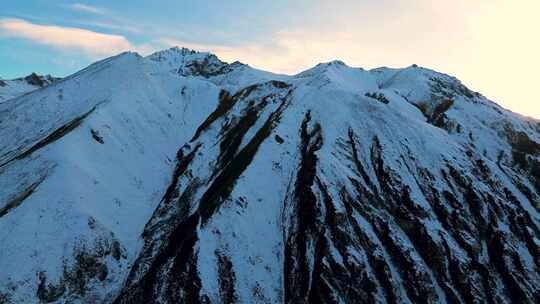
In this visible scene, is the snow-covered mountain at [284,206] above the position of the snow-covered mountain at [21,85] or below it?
above

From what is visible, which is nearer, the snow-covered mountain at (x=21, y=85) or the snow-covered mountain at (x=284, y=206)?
the snow-covered mountain at (x=284, y=206)

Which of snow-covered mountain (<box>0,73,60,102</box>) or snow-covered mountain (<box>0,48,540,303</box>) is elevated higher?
snow-covered mountain (<box>0,48,540,303</box>)

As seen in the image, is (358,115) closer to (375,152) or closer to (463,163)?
(375,152)

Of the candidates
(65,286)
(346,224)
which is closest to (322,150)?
(346,224)

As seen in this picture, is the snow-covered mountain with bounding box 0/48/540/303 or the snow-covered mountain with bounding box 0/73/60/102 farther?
the snow-covered mountain with bounding box 0/73/60/102

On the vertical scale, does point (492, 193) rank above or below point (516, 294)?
above
